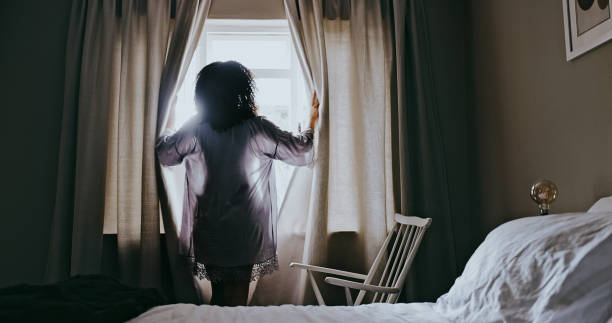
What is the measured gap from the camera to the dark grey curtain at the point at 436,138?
2.56 metres

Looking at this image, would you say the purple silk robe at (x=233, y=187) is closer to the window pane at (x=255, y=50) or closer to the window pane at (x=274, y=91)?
the window pane at (x=274, y=91)

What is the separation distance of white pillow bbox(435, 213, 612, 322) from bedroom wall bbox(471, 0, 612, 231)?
786 millimetres

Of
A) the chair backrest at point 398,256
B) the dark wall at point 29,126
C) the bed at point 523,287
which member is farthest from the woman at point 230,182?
the dark wall at point 29,126

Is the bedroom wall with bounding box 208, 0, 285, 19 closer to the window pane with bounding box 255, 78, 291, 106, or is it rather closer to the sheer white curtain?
the sheer white curtain

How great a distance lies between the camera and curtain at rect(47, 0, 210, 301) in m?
2.47

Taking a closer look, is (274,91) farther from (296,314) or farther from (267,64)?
(296,314)

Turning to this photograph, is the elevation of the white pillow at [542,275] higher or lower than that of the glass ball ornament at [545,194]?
lower

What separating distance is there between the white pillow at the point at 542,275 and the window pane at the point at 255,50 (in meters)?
2.12

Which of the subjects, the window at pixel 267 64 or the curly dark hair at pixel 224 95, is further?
the window at pixel 267 64

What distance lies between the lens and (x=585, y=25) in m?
1.67

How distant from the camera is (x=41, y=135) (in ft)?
8.75

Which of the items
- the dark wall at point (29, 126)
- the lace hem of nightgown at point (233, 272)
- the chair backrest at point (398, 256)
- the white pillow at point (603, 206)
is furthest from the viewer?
the dark wall at point (29, 126)

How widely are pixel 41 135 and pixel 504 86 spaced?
2.69 meters

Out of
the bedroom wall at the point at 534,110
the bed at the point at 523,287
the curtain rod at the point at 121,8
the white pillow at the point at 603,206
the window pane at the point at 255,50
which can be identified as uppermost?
the curtain rod at the point at 121,8
